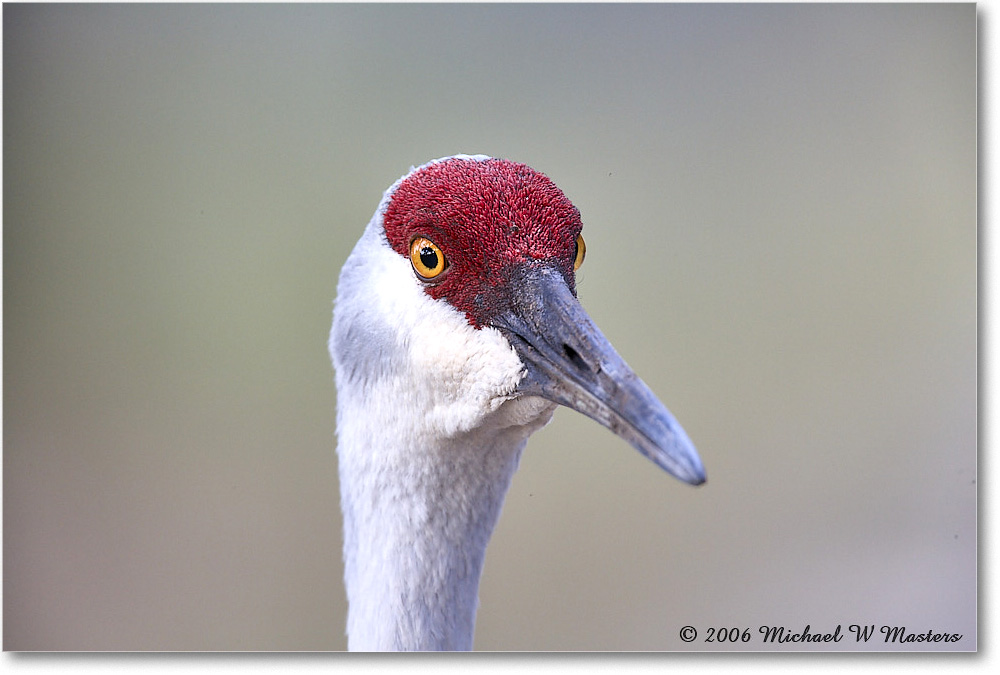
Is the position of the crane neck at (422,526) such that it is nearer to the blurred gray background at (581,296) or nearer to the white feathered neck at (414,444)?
the white feathered neck at (414,444)

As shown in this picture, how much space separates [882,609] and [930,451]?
17.3 inches

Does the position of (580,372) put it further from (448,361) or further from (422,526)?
(422,526)

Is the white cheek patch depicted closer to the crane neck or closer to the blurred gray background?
the crane neck

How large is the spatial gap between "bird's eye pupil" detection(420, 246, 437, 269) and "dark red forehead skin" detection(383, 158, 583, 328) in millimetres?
21

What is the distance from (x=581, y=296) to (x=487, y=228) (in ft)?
2.39

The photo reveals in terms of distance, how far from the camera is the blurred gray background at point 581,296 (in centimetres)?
229

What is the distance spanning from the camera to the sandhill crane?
4.90 ft

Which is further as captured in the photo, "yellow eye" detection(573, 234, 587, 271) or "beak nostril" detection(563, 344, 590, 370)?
"yellow eye" detection(573, 234, 587, 271)

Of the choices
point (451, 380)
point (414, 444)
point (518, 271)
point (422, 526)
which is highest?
point (518, 271)

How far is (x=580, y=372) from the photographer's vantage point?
1.47 metres

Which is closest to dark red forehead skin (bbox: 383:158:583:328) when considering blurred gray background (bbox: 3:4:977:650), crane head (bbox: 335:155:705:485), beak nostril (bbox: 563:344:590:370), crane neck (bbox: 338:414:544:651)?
crane head (bbox: 335:155:705:485)

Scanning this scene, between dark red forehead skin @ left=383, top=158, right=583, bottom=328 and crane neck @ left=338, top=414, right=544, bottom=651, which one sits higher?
dark red forehead skin @ left=383, top=158, right=583, bottom=328

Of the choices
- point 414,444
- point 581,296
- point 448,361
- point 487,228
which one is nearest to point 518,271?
point 487,228

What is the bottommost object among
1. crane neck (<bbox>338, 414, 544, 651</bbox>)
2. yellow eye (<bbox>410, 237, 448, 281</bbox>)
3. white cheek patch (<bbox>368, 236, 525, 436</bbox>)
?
crane neck (<bbox>338, 414, 544, 651</bbox>)
